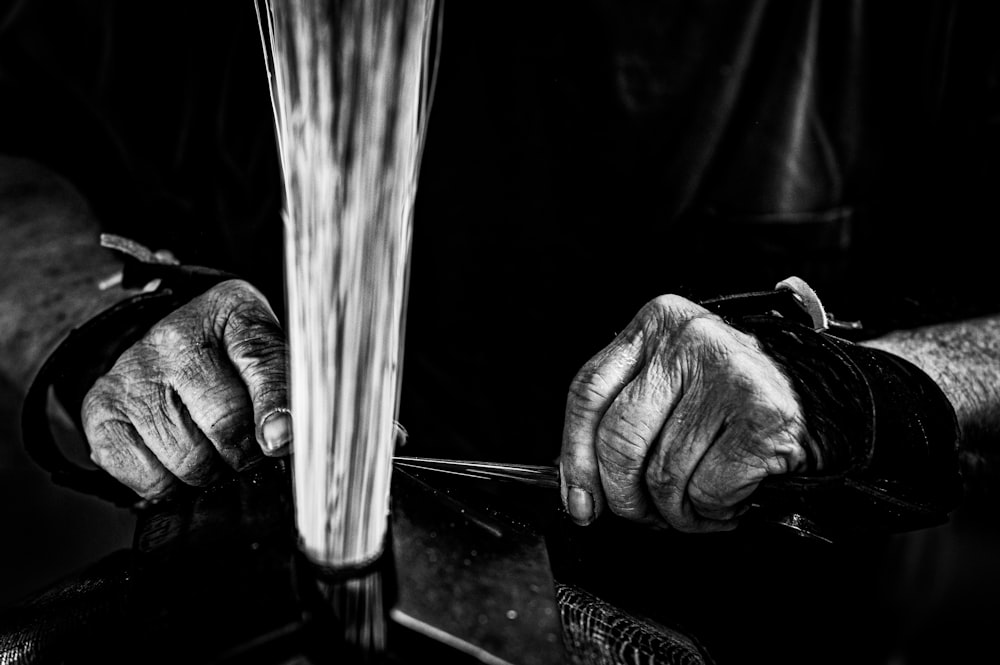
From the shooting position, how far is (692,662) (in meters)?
0.65

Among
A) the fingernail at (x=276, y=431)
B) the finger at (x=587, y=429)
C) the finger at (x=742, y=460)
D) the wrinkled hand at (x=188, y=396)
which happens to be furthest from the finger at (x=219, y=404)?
the finger at (x=742, y=460)

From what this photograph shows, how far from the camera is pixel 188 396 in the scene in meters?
0.83

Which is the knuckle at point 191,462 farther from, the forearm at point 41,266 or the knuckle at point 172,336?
the forearm at point 41,266

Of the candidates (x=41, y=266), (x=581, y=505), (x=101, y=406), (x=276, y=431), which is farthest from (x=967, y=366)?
(x=41, y=266)

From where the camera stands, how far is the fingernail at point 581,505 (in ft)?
2.55

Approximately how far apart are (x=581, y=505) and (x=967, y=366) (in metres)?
0.66

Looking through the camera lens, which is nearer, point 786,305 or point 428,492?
point 428,492

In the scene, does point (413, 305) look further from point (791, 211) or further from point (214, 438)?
point (791, 211)

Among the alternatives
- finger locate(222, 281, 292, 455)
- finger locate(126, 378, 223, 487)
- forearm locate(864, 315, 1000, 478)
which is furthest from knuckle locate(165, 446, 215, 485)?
forearm locate(864, 315, 1000, 478)

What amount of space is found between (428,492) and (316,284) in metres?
0.23

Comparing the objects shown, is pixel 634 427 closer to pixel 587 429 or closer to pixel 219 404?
pixel 587 429

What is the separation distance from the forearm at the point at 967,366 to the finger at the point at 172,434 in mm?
911

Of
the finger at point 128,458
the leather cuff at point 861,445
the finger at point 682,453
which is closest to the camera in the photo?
the leather cuff at point 861,445

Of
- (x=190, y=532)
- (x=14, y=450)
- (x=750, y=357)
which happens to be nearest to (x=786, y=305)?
(x=750, y=357)
